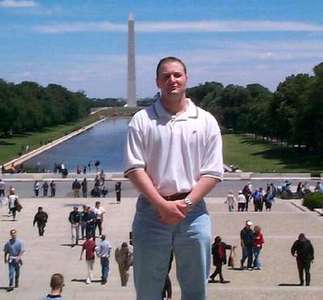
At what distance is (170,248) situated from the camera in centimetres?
498

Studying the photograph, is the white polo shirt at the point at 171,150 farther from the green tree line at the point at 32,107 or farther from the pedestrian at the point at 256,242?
the green tree line at the point at 32,107

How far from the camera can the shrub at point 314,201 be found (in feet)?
118

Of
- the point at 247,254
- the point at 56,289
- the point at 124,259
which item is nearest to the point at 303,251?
the point at 247,254

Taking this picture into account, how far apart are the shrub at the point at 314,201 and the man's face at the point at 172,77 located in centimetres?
3130

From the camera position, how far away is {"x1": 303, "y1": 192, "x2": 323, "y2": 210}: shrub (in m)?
35.9

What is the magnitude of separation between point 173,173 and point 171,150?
13 cm

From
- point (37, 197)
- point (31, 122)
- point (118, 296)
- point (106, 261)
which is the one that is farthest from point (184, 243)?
point (31, 122)

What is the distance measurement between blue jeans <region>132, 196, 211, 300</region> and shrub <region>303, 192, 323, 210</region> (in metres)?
31.2

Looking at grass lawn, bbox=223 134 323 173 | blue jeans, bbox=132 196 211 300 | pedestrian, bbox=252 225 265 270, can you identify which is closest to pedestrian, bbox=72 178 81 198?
grass lawn, bbox=223 134 323 173

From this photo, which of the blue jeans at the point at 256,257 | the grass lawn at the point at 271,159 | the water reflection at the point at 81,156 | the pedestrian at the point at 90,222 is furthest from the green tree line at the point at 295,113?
the blue jeans at the point at 256,257

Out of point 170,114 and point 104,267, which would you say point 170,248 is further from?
point 104,267

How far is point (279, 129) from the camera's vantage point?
267 feet

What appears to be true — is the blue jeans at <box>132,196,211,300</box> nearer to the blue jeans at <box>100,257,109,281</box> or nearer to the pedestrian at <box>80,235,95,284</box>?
the blue jeans at <box>100,257,109,281</box>

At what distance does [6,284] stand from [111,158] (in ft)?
220
